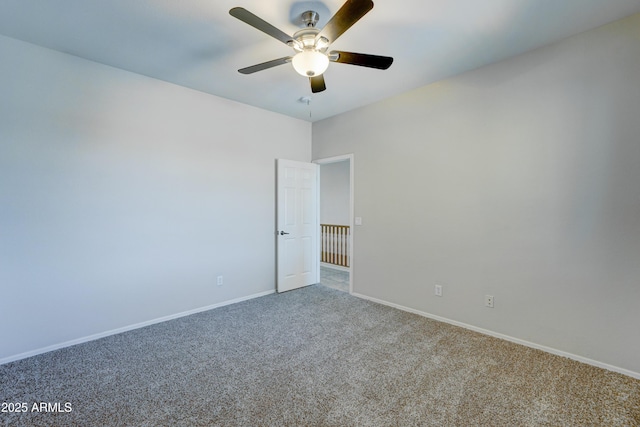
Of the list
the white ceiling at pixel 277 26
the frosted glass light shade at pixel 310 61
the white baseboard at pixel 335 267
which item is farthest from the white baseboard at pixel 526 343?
the frosted glass light shade at pixel 310 61

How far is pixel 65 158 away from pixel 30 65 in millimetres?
840

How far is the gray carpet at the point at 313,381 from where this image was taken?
1809 mm

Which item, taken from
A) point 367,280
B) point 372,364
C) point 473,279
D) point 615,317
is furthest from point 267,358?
point 615,317

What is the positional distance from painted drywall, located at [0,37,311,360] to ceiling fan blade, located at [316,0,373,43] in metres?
2.27

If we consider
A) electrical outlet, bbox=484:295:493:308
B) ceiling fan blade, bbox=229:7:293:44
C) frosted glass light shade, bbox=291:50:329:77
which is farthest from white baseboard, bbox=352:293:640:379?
ceiling fan blade, bbox=229:7:293:44

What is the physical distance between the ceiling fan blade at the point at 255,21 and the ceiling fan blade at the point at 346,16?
0.27 meters

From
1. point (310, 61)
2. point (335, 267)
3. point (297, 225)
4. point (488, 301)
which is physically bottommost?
point (335, 267)

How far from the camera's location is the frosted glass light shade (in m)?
2.05

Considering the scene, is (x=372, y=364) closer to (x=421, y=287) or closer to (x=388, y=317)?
(x=388, y=317)

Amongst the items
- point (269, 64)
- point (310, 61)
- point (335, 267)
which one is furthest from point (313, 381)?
point (335, 267)

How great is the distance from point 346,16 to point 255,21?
1.85 ft

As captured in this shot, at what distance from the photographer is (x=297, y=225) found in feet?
15.0

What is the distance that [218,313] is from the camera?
3.55 metres

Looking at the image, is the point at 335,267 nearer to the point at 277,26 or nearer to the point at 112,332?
the point at 112,332
